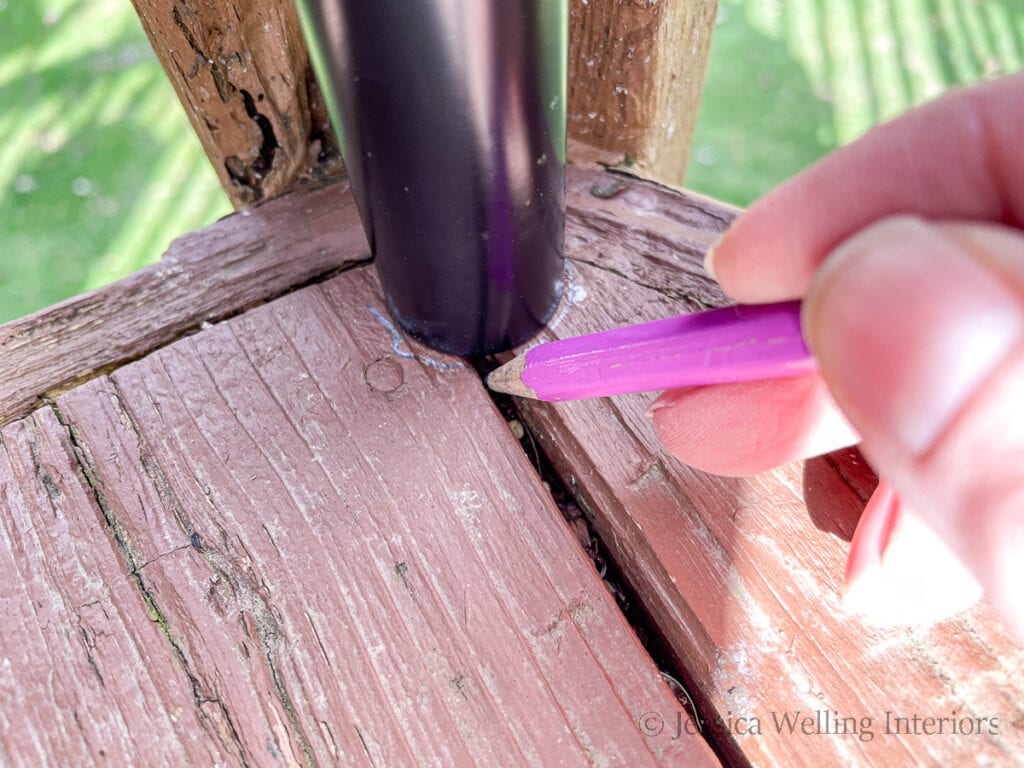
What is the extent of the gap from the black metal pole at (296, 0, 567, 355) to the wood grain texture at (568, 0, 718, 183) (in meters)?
0.17

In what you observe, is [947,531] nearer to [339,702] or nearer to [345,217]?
[339,702]

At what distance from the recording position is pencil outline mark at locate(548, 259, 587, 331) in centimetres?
56

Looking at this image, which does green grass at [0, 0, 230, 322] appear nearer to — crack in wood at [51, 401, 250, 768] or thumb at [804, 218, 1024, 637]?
crack in wood at [51, 401, 250, 768]

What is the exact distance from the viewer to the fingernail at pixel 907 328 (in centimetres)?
28

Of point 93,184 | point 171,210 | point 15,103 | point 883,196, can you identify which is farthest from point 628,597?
point 15,103

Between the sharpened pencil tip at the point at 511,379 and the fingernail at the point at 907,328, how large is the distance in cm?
21

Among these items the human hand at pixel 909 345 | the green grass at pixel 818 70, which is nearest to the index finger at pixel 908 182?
the human hand at pixel 909 345

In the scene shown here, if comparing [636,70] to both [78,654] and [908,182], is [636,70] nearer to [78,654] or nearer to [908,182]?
[908,182]

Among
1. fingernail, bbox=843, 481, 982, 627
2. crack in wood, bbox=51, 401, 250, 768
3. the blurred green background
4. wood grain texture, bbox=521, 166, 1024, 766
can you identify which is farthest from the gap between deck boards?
the blurred green background

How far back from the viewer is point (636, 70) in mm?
599

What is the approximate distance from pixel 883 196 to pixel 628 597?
0.92 ft

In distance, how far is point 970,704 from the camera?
401mm

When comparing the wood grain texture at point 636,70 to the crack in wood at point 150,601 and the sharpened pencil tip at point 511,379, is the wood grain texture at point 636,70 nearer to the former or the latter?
the sharpened pencil tip at point 511,379

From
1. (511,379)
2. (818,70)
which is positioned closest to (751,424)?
(511,379)
